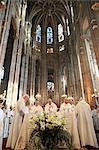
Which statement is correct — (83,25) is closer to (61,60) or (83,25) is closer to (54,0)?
(61,60)

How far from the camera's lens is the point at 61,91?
64.3 ft

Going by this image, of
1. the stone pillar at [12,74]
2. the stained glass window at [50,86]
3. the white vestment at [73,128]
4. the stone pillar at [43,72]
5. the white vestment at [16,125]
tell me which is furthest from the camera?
the stained glass window at [50,86]

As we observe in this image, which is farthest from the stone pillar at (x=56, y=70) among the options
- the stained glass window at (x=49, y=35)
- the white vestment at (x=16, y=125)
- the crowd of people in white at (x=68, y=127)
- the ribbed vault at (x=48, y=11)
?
the white vestment at (x=16, y=125)

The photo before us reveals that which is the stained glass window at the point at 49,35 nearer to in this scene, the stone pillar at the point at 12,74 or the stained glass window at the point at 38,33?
the stained glass window at the point at 38,33

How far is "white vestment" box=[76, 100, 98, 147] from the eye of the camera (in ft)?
16.5

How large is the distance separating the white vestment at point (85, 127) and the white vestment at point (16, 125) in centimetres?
192

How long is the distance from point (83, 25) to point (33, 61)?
815 centimetres

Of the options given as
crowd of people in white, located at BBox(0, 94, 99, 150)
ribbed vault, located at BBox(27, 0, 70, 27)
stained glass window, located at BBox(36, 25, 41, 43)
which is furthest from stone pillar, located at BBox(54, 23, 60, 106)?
crowd of people in white, located at BBox(0, 94, 99, 150)

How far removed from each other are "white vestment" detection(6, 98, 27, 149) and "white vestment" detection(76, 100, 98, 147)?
1.92 meters

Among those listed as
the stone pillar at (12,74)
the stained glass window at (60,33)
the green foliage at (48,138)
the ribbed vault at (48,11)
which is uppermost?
the ribbed vault at (48,11)

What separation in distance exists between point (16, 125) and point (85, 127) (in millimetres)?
2253

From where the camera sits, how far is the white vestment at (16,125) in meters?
4.95

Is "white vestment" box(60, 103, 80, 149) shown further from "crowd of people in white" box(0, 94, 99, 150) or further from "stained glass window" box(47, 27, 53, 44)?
"stained glass window" box(47, 27, 53, 44)

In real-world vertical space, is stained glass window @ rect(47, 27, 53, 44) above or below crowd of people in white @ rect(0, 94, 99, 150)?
above
